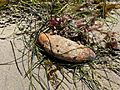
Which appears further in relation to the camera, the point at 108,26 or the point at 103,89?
the point at 108,26

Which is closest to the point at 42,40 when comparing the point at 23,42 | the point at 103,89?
the point at 23,42

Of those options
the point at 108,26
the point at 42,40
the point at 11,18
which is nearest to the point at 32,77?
the point at 42,40

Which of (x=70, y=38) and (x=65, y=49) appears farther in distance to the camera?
(x=70, y=38)

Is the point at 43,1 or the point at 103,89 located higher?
the point at 43,1

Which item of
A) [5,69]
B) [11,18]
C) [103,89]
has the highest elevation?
[11,18]

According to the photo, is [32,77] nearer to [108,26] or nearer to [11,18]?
[11,18]

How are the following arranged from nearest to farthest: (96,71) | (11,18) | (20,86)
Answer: (20,86), (96,71), (11,18)

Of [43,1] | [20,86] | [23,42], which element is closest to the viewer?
[20,86]
